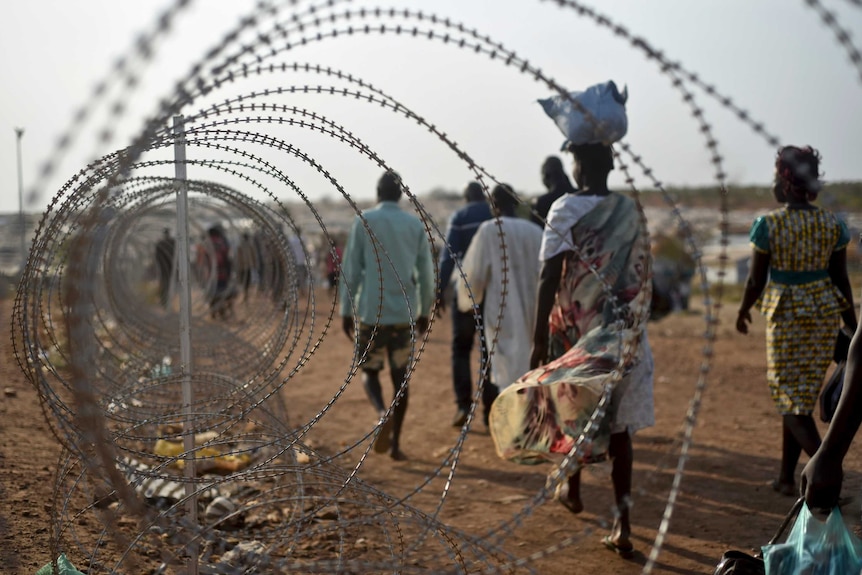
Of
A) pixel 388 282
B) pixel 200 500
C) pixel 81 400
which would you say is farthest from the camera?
pixel 388 282

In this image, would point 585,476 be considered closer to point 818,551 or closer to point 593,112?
point 593,112

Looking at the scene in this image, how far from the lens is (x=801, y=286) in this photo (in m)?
5.05

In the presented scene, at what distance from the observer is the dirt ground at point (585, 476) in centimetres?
464

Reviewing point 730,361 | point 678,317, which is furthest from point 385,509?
point 678,317

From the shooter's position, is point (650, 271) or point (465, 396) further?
point (465, 396)

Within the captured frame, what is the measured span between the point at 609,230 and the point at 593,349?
666 millimetres

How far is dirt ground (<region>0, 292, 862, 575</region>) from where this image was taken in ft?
15.2

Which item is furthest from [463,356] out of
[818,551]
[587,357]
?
[818,551]

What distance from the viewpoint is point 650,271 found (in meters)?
3.62

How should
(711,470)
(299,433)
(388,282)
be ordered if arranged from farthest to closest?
(388,282) → (711,470) → (299,433)

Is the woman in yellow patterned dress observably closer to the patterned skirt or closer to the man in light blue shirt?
the patterned skirt

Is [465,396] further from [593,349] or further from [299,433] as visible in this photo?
[299,433]

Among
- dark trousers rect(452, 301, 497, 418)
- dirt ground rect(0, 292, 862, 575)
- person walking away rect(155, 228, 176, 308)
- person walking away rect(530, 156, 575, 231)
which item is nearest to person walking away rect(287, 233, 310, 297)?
dirt ground rect(0, 292, 862, 575)

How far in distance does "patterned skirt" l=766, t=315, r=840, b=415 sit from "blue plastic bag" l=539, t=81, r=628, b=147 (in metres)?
1.57
